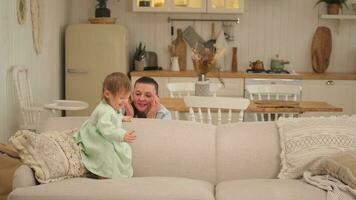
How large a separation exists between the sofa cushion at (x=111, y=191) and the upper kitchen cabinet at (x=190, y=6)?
377cm

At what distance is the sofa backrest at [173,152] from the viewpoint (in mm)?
3045

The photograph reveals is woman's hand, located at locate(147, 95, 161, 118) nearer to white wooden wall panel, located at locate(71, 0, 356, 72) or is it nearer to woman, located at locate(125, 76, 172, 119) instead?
woman, located at locate(125, 76, 172, 119)

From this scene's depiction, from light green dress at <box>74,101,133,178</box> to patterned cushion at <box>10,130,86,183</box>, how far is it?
9cm

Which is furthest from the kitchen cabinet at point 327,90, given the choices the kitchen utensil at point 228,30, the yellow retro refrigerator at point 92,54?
the yellow retro refrigerator at point 92,54

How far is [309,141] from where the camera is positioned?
9.95 feet

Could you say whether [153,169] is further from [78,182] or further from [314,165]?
[314,165]

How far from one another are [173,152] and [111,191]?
0.55 metres

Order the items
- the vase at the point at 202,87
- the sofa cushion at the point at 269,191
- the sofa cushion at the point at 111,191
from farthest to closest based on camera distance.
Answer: the vase at the point at 202,87, the sofa cushion at the point at 269,191, the sofa cushion at the point at 111,191

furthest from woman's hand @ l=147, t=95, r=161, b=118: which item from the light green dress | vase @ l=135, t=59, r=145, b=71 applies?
vase @ l=135, t=59, r=145, b=71

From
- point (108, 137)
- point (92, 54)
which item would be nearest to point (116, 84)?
point (108, 137)

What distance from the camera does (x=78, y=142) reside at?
115 inches

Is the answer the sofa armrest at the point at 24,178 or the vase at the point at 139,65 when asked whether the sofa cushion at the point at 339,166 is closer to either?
the sofa armrest at the point at 24,178

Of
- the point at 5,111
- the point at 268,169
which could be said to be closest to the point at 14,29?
the point at 5,111

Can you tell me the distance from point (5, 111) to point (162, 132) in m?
2.02
